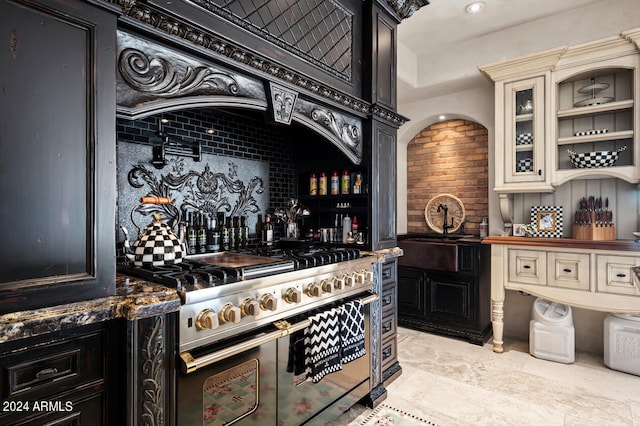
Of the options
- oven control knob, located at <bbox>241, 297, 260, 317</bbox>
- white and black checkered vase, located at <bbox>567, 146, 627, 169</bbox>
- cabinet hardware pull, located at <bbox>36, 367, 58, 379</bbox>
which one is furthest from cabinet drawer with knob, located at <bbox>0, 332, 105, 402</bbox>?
white and black checkered vase, located at <bbox>567, 146, 627, 169</bbox>

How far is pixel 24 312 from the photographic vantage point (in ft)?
3.12

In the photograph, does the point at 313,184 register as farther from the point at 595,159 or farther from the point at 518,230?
the point at 595,159

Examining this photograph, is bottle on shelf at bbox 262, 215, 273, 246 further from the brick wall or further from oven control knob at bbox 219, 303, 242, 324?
the brick wall

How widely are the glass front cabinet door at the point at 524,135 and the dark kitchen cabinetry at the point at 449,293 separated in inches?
31.5

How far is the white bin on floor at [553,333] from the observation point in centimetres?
315

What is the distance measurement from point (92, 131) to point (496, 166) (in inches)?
140

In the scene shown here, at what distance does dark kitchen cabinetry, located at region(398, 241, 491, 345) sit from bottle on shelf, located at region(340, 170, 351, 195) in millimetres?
1579

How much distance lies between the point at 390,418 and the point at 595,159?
9.38ft

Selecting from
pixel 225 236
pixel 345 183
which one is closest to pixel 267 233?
pixel 225 236

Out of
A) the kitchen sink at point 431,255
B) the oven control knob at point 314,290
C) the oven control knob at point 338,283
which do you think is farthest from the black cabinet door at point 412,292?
the oven control knob at point 314,290

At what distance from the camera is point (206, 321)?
1.34 metres

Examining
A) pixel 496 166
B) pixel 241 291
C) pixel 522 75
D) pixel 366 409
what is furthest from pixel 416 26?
pixel 366 409

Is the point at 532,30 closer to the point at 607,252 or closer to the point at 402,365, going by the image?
the point at 607,252

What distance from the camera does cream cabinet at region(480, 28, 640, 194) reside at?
3018mm
